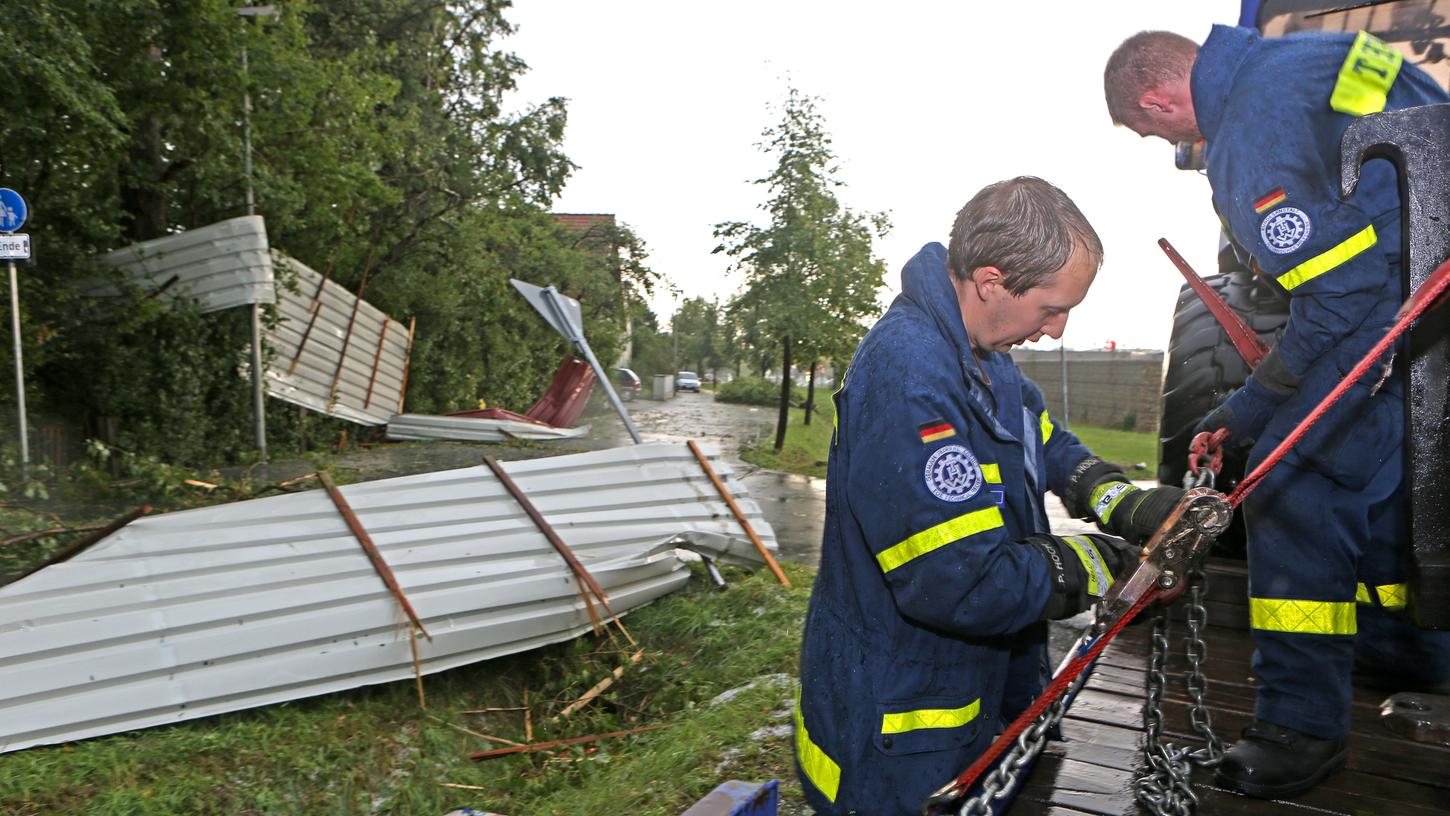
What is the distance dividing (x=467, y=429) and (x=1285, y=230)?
46.1ft

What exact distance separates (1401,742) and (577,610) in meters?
4.42

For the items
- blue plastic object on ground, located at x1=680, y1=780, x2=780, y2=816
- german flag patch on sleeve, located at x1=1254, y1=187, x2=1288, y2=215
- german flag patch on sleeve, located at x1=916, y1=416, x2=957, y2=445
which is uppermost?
german flag patch on sleeve, located at x1=1254, y1=187, x2=1288, y2=215

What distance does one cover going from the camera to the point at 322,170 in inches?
518

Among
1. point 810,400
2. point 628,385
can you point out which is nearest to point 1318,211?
point 810,400

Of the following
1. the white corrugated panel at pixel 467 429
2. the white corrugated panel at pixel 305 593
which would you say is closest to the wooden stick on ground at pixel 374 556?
the white corrugated panel at pixel 305 593

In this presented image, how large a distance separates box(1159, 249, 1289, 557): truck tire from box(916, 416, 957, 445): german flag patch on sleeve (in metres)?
2.27

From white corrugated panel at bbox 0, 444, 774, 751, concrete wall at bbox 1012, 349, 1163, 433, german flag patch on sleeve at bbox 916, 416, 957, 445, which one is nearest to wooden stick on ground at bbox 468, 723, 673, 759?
white corrugated panel at bbox 0, 444, 774, 751

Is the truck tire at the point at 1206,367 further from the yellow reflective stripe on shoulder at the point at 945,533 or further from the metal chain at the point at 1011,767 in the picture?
the yellow reflective stripe on shoulder at the point at 945,533

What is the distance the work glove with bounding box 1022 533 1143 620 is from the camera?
1.71 metres

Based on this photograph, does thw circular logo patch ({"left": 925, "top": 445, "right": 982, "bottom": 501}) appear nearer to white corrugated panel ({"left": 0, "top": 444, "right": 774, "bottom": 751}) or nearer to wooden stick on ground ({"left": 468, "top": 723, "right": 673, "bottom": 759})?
wooden stick on ground ({"left": 468, "top": 723, "right": 673, "bottom": 759})

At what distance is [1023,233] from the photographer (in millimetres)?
1728

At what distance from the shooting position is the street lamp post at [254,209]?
37.1 ft

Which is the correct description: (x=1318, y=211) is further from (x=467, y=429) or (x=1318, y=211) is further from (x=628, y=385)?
(x=628, y=385)

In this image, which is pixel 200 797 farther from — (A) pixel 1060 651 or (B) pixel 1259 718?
(B) pixel 1259 718
